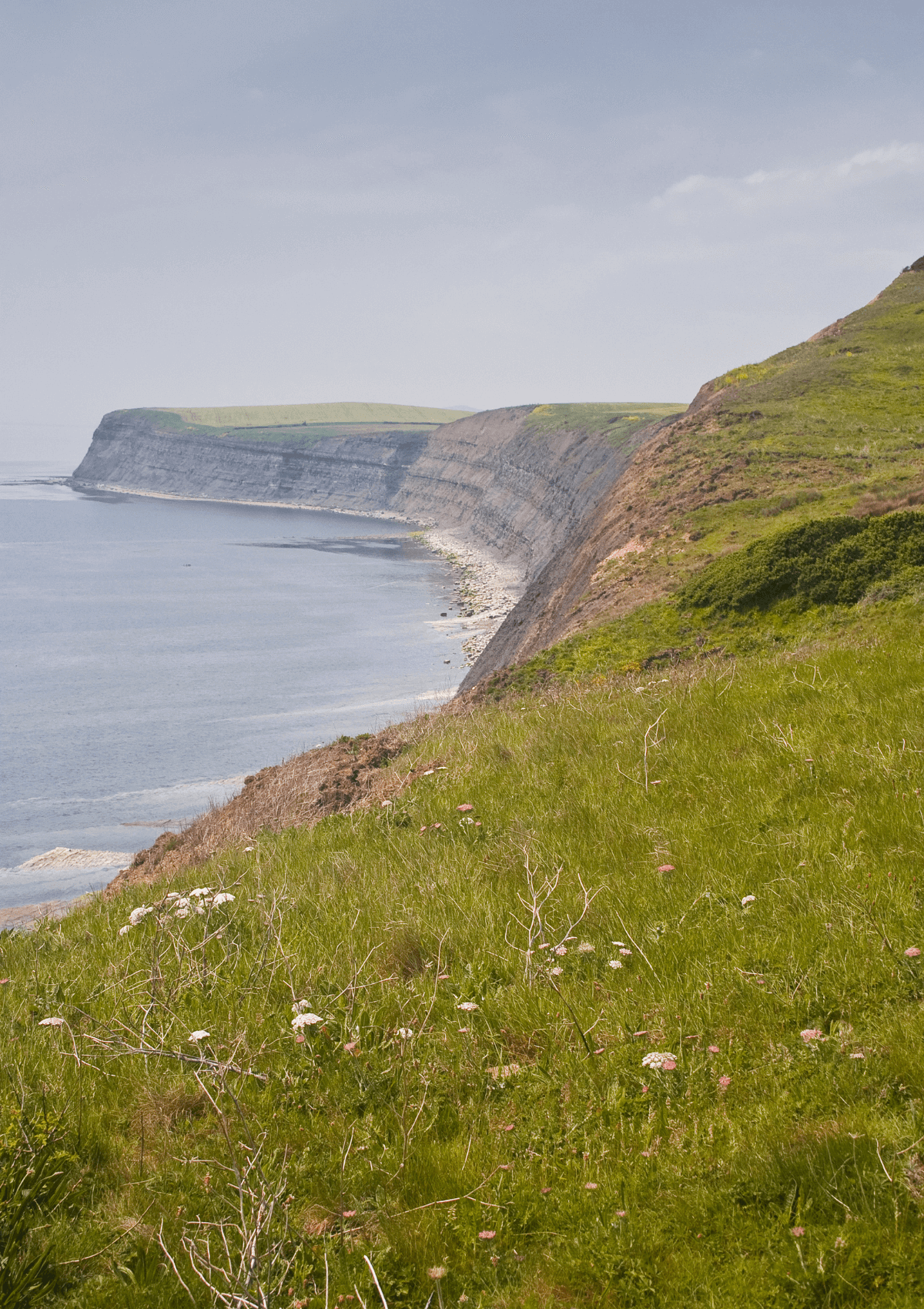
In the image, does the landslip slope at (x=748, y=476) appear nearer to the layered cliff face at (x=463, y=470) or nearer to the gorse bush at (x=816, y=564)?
the gorse bush at (x=816, y=564)

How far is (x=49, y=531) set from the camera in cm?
13275

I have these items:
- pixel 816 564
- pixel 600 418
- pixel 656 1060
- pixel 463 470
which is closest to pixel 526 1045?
pixel 656 1060

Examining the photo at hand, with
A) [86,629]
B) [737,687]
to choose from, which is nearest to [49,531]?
[86,629]

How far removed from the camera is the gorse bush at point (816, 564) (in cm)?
1445

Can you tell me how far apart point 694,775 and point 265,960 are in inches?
142

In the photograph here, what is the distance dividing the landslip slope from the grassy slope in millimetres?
56

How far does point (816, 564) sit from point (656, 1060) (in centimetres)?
1324

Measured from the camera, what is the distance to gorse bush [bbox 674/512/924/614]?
47.4 feet

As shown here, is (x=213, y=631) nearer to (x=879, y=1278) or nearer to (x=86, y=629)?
(x=86, y=629)

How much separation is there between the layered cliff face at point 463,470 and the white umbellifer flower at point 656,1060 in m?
52.9

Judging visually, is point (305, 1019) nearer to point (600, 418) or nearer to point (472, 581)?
point (472, 581)

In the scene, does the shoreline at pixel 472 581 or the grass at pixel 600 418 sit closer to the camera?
the shoreline at pixel 472 581

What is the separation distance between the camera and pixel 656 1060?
3699 mm

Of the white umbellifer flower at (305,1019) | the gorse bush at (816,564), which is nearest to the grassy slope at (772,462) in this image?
the gorse bush at (816,564)
